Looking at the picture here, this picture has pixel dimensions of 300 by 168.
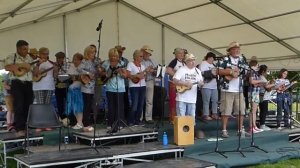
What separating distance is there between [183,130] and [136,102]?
132 centimetres

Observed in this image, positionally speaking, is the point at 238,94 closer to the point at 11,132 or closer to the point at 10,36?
the point at 11,132

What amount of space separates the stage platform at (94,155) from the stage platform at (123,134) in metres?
0.19

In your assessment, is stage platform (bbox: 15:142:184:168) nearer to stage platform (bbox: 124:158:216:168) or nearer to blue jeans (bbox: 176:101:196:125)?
stage platform (bbox: 124:158:216:168)

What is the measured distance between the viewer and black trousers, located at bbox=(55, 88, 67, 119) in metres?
7.08

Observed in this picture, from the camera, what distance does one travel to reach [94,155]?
15.8 feet

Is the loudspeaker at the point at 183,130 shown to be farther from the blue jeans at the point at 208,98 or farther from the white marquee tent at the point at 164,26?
the white marquee tent at the point at 164,26

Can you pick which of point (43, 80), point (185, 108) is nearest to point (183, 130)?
point (185, 108)

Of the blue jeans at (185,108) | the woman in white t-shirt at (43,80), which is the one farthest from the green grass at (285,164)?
the woman in white t-shirt at (43,80)

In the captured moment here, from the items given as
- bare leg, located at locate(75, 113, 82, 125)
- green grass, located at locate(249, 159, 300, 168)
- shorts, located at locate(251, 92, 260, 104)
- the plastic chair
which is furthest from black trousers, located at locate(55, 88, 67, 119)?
green grass, located at locate(249, 159, 300, 168)

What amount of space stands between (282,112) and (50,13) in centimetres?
567

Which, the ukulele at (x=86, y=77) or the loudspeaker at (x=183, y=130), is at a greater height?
the ukulele at (x=86, y=77)

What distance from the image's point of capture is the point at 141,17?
35.3 ft

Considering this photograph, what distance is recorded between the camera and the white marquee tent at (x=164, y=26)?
8.74 meters

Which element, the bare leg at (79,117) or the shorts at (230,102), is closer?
the shorts at (230,102)
